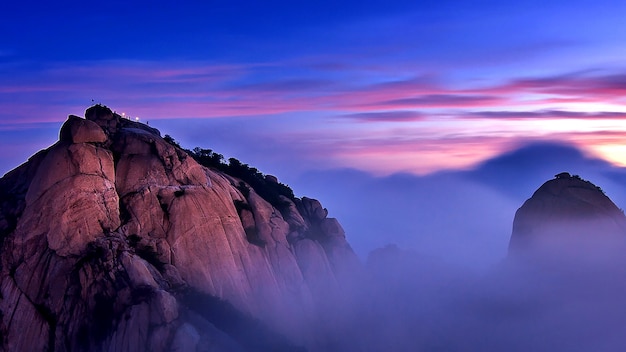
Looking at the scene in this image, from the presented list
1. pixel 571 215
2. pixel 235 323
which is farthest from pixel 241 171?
pixel 571 215

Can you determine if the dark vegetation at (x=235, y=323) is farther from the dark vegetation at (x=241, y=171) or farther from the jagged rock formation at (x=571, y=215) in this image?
the jagged rock formation at (x=571, y=215)

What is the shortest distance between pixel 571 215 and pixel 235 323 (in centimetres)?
8573

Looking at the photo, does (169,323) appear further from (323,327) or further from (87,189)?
(323,327)

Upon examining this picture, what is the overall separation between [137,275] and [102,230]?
24.0 ft

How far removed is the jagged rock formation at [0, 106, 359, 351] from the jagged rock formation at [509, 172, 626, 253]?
6818 cm

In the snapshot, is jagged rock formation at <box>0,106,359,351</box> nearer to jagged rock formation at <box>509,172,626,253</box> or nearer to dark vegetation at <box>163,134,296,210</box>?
A: dark vegetation at <box>163,134,296,210</box>

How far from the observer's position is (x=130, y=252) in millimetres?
64375

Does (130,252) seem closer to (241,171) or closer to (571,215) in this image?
(241,171)

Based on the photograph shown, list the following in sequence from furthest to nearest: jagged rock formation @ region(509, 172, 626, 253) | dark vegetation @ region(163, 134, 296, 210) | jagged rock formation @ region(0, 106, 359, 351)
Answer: jagged rock formation @ region(509, 172, 626, 253)
dark vegetation @ region(163, 134, 296, 210)
jagged rock formation @ region(0, 106, 359, 351)

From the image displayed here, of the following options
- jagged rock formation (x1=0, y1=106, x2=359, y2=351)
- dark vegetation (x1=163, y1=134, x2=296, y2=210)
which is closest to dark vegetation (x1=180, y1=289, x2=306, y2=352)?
jagged rock formation (x1=0, y1=106, x2=359, y2=351)

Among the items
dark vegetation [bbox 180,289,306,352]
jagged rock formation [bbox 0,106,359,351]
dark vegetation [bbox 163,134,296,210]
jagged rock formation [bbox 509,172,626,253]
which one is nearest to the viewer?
jagged rock formation [bbox 0,106,359,351]

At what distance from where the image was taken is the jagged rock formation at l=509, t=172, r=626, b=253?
128625mm

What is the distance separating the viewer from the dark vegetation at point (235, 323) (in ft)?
222

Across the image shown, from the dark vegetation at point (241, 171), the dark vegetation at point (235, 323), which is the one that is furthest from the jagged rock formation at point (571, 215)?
the dark vegetation at point (235, 323)
